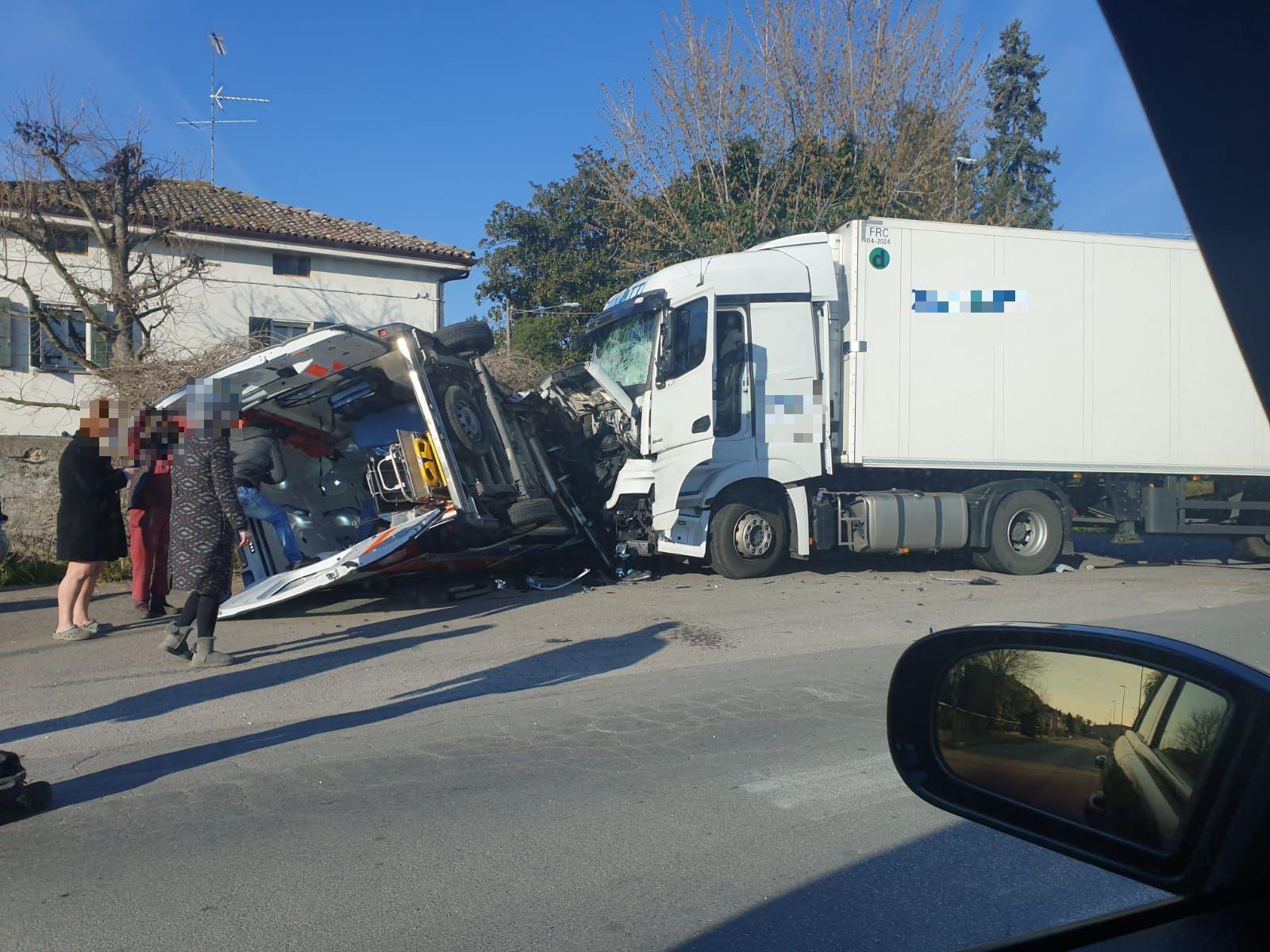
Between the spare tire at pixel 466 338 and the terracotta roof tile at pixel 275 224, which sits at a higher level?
the terracotta roof tile at pixel 275 224

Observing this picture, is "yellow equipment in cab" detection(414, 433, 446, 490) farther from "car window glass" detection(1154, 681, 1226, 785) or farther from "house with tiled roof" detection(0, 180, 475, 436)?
"house with tiled roof" detection(0, 180, 475, 436)

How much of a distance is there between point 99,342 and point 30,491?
772 centimetres

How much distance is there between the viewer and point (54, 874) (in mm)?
3609

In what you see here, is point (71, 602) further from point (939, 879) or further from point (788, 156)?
point (788, 156)

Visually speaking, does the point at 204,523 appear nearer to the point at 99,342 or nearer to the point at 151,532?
the point at 151,532

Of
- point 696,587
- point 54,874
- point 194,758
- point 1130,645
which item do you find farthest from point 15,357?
point 1130,645

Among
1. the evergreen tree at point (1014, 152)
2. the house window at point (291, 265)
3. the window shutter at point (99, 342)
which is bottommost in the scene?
the window shutter at point (99, 342)

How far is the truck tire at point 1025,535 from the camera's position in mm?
12039

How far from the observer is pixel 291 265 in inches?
952

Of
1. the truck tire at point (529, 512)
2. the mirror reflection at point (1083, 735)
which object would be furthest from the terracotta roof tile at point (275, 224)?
the mirror reflection at point (1083, 735)

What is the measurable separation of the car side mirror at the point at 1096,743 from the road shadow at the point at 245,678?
5400 millimetres

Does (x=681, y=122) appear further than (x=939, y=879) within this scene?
Yes

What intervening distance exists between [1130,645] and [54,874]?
3.76 metres

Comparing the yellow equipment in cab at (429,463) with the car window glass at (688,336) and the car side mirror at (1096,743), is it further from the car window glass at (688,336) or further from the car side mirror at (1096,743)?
the car side mirror at (1096,743)
